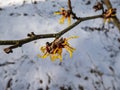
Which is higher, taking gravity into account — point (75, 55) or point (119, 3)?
point (119, 3)

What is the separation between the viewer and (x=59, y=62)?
3695 mm

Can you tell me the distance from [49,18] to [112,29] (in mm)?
1218

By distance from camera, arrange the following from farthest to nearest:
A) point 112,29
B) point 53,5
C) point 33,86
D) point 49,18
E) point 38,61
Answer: point 53,5 → point 49,18 → point 112,29 → point 38,61 → point 33,86

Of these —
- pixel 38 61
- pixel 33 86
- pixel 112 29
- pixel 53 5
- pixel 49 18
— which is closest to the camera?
pixel 33 86

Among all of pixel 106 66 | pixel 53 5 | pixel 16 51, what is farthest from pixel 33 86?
pixel 53 5

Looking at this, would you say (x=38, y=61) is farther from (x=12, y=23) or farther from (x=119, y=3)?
(x=119, y=3)

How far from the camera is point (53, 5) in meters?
4.96

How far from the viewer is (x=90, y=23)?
4438 mm

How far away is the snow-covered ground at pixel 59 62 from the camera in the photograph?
3.44m

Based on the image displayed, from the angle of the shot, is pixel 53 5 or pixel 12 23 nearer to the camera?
pixel 12 23

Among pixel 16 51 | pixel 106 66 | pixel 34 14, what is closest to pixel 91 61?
pixel 106 66

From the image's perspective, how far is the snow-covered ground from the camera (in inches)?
136

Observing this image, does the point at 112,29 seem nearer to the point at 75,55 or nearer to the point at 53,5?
the point at 75,55

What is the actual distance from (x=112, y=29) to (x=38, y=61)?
4.90 feet
